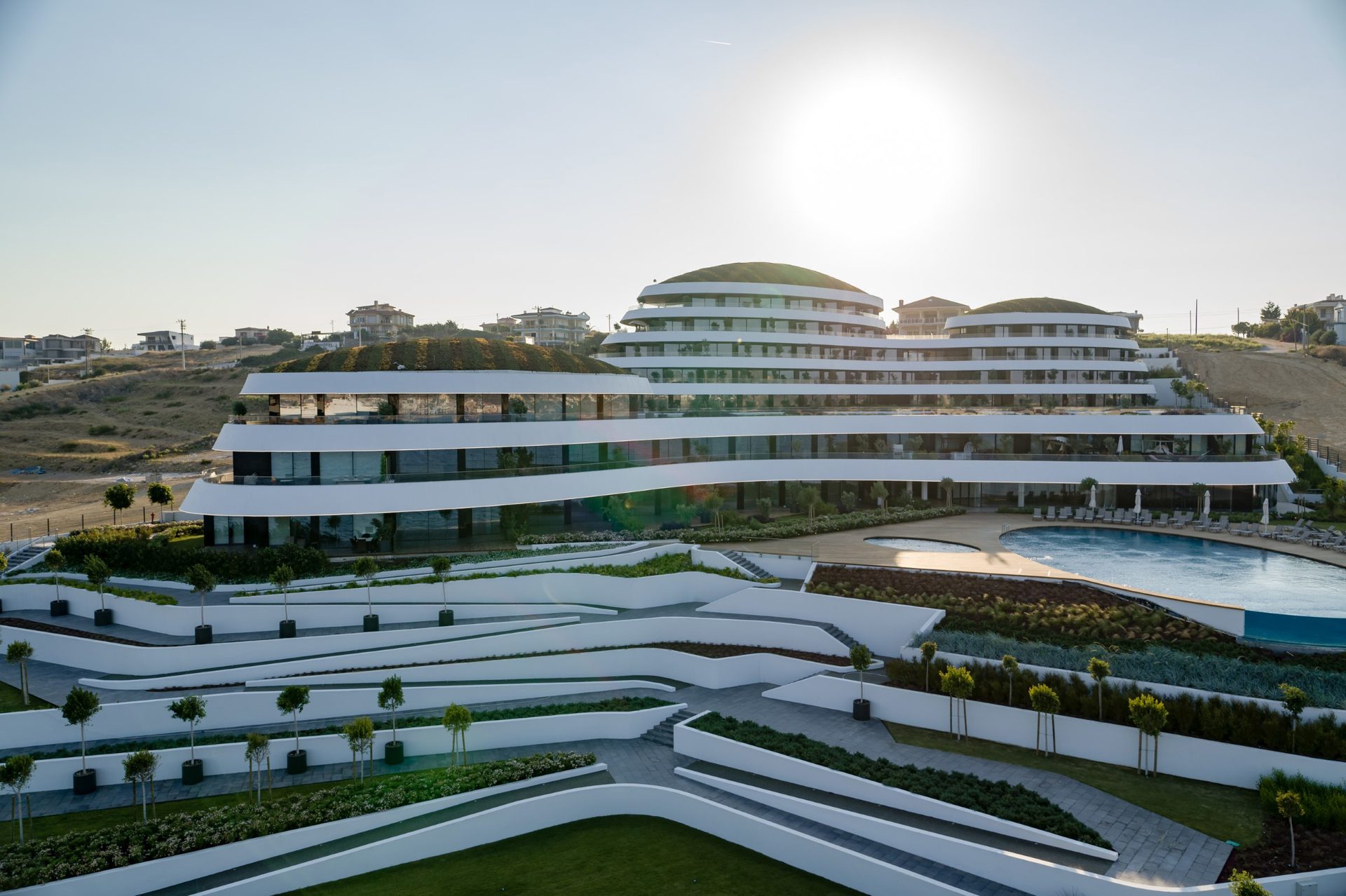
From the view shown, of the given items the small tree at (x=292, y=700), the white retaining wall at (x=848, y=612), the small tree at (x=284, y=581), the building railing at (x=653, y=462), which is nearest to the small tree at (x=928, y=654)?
the white retaining wall at (x=848, y=612)

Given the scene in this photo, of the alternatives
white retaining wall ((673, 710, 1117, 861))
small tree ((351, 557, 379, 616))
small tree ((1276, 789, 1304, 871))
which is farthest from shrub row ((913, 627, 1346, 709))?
small tree ((351, 557, 379, 616))

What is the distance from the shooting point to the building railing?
1363 inches

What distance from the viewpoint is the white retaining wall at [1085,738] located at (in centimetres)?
1917

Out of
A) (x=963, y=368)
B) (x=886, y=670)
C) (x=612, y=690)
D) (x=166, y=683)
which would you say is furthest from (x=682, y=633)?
(x=963, y=368)

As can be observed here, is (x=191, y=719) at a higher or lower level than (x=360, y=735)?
higher

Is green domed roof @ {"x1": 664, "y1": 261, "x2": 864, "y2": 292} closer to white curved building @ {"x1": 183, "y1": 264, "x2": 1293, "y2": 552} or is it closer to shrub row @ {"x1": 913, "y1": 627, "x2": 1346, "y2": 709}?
white curved building @ {"x1": 183, "y1": 264, "x2": 1293, "y2": 552}

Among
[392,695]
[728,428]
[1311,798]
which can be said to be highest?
[728,428]

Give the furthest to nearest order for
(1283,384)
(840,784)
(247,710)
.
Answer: (1283,384)
(247,710)
(840,784)

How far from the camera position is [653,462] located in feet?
145

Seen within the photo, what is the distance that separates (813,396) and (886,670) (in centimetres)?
3896

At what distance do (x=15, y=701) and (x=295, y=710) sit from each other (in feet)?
33.7

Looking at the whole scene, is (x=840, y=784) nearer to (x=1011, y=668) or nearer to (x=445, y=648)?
(x=1011, y=668)

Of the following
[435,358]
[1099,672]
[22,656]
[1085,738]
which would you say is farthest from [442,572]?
[1099,672]

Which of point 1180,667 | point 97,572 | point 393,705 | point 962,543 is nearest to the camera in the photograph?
point 393,705
